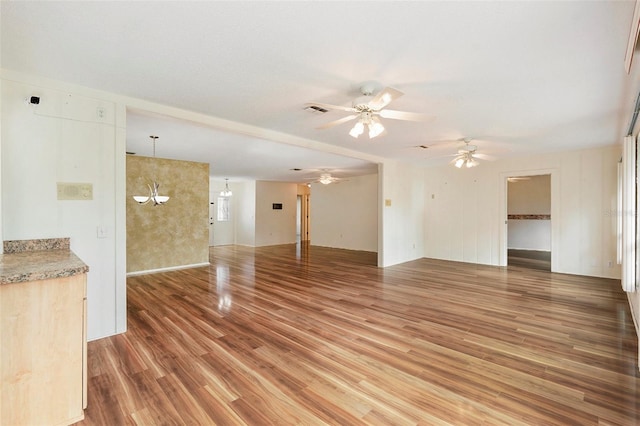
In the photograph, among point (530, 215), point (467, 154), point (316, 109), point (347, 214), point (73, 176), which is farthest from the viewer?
point (347, 214)

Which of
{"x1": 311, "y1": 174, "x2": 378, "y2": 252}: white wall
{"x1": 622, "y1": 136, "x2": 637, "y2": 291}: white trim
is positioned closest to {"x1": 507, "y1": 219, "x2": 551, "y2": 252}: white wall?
{"x1": 311, "y1": 174, "x2": 378, "y2": 252}: white wall

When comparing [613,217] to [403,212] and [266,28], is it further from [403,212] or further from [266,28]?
[266,28]

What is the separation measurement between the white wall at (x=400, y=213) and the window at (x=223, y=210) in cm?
693

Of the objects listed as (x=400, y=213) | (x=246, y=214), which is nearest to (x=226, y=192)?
(x=246, y=214)

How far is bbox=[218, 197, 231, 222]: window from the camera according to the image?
446 inches

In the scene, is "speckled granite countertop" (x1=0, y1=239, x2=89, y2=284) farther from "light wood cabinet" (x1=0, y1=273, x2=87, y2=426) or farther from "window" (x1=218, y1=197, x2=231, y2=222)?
"window" (x1=218, y1=197, x2=231, y2=222)

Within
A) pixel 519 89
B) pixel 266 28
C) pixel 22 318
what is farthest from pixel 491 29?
pixel 22 318

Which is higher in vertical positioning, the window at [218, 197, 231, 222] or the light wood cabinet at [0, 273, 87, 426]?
the window at [218, 197, 231, 222]

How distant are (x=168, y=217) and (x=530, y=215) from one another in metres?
11.3

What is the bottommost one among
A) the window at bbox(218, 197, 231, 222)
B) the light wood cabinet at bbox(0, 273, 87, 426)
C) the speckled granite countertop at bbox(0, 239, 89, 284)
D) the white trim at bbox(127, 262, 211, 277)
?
the white trim at bbox(127, 262, 211, 277)

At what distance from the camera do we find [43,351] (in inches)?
68.2

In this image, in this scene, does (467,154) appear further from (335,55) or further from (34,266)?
(34,266)

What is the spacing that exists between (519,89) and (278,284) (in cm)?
456

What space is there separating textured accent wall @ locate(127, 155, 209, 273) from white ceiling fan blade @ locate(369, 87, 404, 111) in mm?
5638
